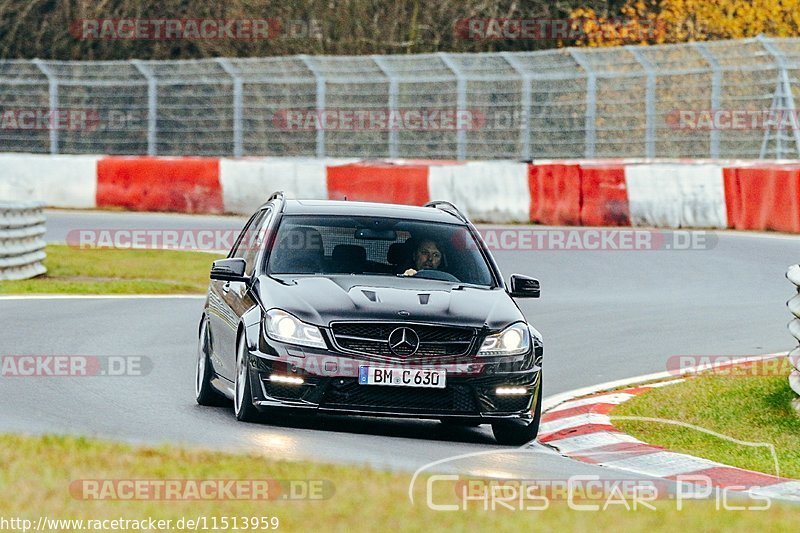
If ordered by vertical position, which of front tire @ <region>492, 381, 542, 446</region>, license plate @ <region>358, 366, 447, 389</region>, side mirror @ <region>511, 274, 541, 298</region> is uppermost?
side mirror @ <region>511, 274, 541, 298</region>

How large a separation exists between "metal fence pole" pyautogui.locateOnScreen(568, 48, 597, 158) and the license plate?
64.6 ft

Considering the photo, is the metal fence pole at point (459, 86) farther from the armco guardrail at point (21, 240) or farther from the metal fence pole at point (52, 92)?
the armco guardrail at point (21, 240)

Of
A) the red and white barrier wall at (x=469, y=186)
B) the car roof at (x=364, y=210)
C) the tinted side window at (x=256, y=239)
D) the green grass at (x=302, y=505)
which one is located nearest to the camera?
the green grass at (x=302, y=505)

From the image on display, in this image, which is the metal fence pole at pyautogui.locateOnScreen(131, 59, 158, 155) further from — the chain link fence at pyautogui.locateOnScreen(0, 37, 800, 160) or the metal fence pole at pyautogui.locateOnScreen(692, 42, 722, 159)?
the metal fence pole at pyautogui.locateOnScreen(692, 42, 722, 159)

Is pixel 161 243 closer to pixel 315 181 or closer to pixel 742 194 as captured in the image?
pixel 315 181

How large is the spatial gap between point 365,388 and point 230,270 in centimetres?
141

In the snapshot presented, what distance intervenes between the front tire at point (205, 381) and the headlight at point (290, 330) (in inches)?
55.4

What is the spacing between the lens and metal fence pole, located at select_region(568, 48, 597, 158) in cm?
2850

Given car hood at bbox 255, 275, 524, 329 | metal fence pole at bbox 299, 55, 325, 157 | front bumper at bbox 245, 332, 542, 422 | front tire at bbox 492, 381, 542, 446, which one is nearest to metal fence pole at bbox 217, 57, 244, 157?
metal fence pole at bbox 299, 55, 325, 157

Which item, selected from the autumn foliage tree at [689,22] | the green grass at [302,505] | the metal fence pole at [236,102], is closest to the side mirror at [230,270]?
the green grass at [302,505]

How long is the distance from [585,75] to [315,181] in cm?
489

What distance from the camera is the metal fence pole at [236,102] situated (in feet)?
105

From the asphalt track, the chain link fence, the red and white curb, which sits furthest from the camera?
the chain link fence

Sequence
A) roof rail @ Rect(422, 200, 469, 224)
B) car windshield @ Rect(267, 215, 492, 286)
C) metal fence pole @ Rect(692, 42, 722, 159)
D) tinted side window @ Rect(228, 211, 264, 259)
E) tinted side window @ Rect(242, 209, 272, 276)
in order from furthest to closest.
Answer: metal fence pole @ Rect(692, 42, 722, 159)
tinted side window @ Rect(228, 211, 264, 259)
roof rail @ Rect(422, 200, 469, 224)
tinted side window @ Rect(242, 209, 272, 276)
car windshield @ Rect(267, 215, 492, 286)
